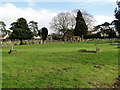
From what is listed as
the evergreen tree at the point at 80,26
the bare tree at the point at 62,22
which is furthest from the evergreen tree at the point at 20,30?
the evergreen tree at the point at 80,26

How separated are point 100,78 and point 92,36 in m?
56.5

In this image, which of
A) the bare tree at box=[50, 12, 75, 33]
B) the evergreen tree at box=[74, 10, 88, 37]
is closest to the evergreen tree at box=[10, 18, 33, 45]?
the bare tree at box=[50, 12, 75, 33]

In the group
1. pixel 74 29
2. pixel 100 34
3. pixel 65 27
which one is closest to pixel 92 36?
pixel 100 34

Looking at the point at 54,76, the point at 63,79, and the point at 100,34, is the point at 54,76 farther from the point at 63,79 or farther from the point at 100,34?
the point at 100,34

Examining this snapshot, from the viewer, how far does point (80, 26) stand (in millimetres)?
59875

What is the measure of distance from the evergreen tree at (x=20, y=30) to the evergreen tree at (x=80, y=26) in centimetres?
1943

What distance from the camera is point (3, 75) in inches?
334

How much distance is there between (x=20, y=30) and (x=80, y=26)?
76.8 ft

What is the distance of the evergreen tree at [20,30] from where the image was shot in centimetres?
5353

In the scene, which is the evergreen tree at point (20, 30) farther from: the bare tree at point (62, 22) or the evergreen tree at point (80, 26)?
the evergreen tree at point (80, 26)

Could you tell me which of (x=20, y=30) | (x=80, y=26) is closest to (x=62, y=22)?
(x=80, y=26)

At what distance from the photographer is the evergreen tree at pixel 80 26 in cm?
5978

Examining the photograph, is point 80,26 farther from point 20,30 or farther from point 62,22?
point 20,30

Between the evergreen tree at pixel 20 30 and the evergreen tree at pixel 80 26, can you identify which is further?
the evergreen tree at pixel 80 26
